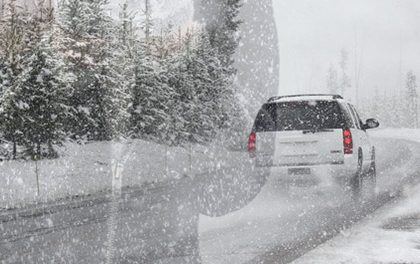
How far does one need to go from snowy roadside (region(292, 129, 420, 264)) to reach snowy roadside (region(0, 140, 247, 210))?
23.4 ft

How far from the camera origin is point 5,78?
15070 millimetres

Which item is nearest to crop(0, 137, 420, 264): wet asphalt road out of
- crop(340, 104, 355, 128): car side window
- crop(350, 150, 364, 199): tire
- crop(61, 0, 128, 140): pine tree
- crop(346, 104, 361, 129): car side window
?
crop(350, 150, 364, 199): tire

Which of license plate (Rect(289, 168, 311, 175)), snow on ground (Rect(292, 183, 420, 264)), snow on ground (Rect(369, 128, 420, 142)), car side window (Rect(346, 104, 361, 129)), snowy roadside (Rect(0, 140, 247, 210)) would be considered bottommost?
snow on ground (Rect(369, 128, 420, 142))

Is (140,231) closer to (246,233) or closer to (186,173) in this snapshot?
(246,233)

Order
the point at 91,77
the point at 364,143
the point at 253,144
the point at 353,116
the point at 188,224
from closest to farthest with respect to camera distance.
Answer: the point at 188,224 → the point at 253,144 → the point at 353,116 → the point at 364,143 → the point at 91,77

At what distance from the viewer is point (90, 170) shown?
16.6m

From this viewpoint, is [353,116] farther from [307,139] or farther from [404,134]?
[404,134]

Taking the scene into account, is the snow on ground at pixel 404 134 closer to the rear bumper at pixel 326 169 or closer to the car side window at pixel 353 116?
the car side window at pixel 353 116

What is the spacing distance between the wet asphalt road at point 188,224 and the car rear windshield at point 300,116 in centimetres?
101

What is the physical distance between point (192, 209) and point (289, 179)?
2.09 m

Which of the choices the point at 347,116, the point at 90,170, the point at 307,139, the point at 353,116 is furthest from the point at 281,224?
the point at 90,170

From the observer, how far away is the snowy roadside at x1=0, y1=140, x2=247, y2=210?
13.5 m

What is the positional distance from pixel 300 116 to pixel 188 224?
12.5ft

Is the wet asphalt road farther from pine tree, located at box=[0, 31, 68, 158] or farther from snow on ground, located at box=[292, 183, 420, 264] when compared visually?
pine tree, located at box=[0, 31, 68, 158]
